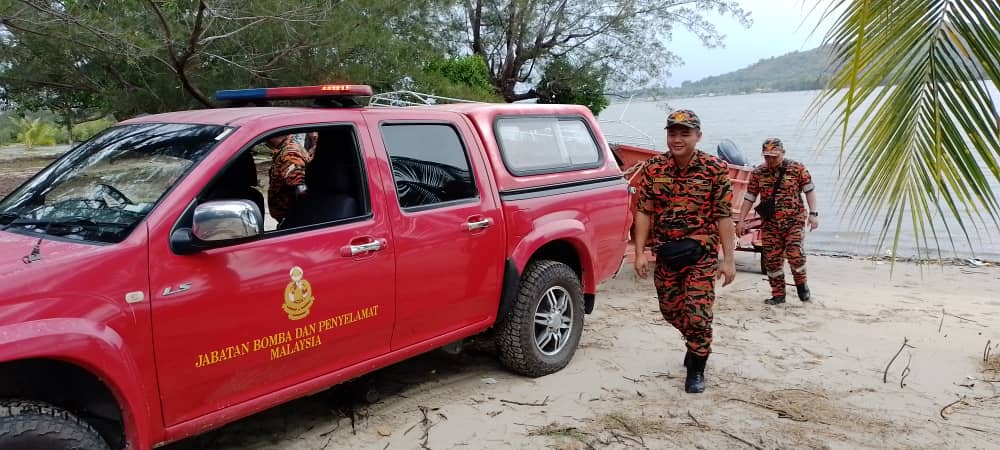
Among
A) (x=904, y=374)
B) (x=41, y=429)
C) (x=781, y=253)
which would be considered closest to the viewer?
(x=41, y=429)

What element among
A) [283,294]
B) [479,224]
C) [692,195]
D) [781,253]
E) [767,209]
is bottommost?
[781,253]

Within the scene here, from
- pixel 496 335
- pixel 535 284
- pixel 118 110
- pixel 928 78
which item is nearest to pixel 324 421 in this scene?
pixel 496 335

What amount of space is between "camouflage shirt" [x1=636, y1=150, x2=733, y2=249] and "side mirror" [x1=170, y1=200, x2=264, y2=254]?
8.38ft

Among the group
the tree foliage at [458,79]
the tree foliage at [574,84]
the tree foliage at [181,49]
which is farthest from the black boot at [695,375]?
the tree foliage at [574,84]

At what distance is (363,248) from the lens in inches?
140

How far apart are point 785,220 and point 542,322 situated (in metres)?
3.45

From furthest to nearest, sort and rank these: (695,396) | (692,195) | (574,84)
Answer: (574,84) < (695,396) < (692,195)

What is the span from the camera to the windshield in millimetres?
2971

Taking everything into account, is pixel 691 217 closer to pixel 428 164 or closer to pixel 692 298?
pixel 692 298

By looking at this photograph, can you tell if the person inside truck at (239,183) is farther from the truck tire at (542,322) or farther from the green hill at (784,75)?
the green hill at (784,75)

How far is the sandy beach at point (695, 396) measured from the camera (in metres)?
3.97

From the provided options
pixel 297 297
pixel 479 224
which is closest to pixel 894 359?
pixel 479 224

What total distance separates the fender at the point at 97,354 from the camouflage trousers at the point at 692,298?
2.96 meters

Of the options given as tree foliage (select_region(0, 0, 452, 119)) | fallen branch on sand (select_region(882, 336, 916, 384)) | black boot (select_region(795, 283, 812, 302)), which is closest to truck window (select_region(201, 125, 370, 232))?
fallen branch on sand (select_region(882, 336, 916, 384))
